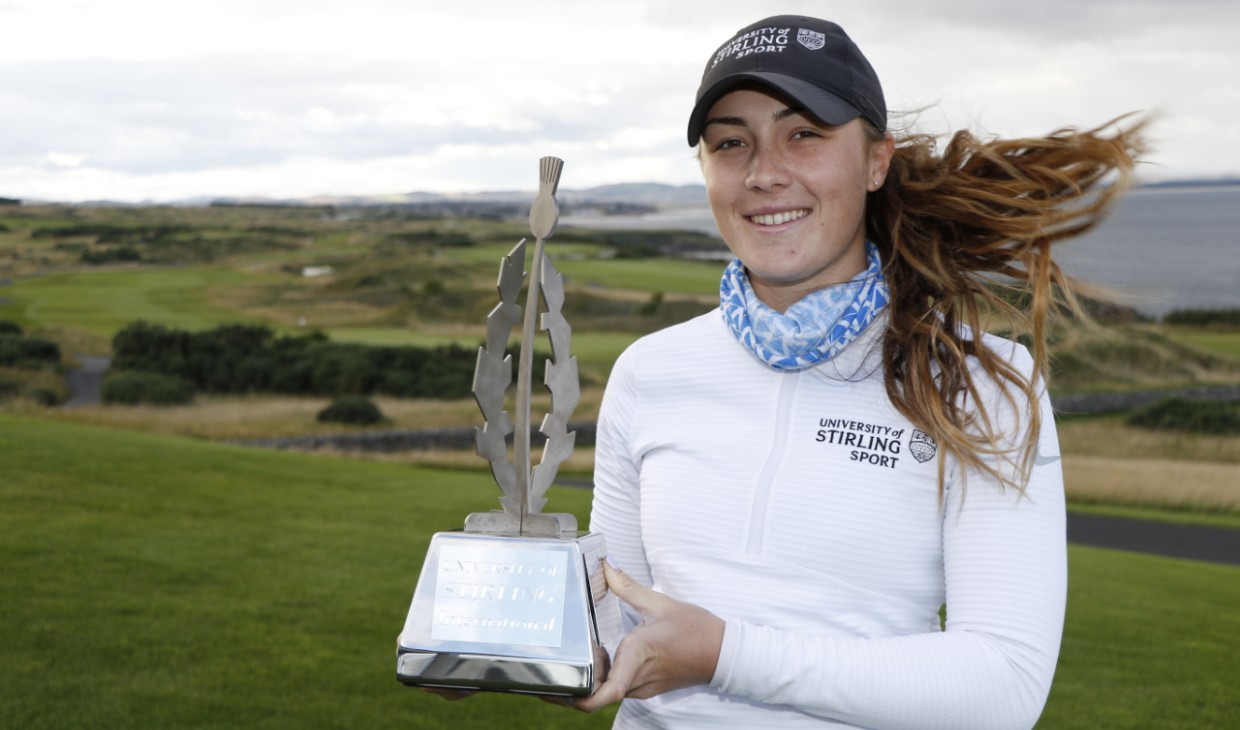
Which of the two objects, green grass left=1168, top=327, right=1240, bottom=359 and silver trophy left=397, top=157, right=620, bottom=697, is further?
green grass left=1168, top=327, right=1240, bottom=359

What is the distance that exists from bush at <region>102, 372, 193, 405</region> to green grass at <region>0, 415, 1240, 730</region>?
11339 mm

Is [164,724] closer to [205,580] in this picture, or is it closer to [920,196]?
[205,580]

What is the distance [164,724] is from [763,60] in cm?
408

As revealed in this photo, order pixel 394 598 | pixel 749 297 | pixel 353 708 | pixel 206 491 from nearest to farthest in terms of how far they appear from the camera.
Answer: pixel 749 297 < pixel 353 708 < pixel 394 598 < pixel 206 491

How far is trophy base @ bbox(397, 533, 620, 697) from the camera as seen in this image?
147 cm

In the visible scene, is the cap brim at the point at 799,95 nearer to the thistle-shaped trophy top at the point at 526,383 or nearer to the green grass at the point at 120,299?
the thistle-shaped trophy top at the point at 526,383

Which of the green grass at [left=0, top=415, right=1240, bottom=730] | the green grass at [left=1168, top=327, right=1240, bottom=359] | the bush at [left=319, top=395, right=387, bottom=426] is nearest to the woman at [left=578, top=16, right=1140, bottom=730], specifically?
the green grass at [left=0, top=415, right=1240, bottom=730]

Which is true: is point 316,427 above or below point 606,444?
below

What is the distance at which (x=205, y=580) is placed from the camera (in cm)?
711

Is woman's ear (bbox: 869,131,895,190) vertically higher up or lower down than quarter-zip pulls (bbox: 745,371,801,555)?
higher up

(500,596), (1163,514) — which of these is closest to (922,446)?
(500,596)

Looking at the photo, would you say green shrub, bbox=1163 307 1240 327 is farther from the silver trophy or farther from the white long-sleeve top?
the silver trophy

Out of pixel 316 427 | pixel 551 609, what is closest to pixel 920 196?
pixel 551 609

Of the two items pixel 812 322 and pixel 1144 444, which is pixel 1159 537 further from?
pixel 812 322
